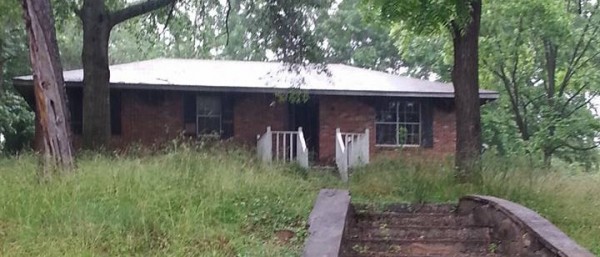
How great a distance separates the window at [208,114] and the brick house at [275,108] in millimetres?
28

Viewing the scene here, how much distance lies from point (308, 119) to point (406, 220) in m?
11.4

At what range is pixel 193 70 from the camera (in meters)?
20.3

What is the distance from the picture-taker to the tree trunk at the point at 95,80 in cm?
1583

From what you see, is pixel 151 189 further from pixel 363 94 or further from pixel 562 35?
pixel 562 35

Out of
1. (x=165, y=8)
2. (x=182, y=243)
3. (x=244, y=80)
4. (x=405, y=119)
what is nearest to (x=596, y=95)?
(x=405, y=119)

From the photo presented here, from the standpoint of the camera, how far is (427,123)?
19.5 meters

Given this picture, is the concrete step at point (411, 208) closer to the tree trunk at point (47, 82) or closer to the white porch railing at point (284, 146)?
the tree trunk at point (47, 82)

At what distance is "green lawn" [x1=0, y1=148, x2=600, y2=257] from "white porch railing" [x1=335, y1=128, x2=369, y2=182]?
4.31 meters

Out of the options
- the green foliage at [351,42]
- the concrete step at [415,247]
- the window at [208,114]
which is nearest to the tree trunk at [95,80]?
the window at [208,114]

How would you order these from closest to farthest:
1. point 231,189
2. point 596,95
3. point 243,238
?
point 243,238, point 231,189, point 596,95

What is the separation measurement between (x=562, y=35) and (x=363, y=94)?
8.87 m

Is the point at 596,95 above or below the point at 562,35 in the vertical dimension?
below

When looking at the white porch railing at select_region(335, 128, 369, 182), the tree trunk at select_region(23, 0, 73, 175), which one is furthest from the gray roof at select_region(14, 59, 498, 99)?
the tree trunk at select_region(23, 0, 73, 175)

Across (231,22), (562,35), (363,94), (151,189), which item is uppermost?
(231,22)
